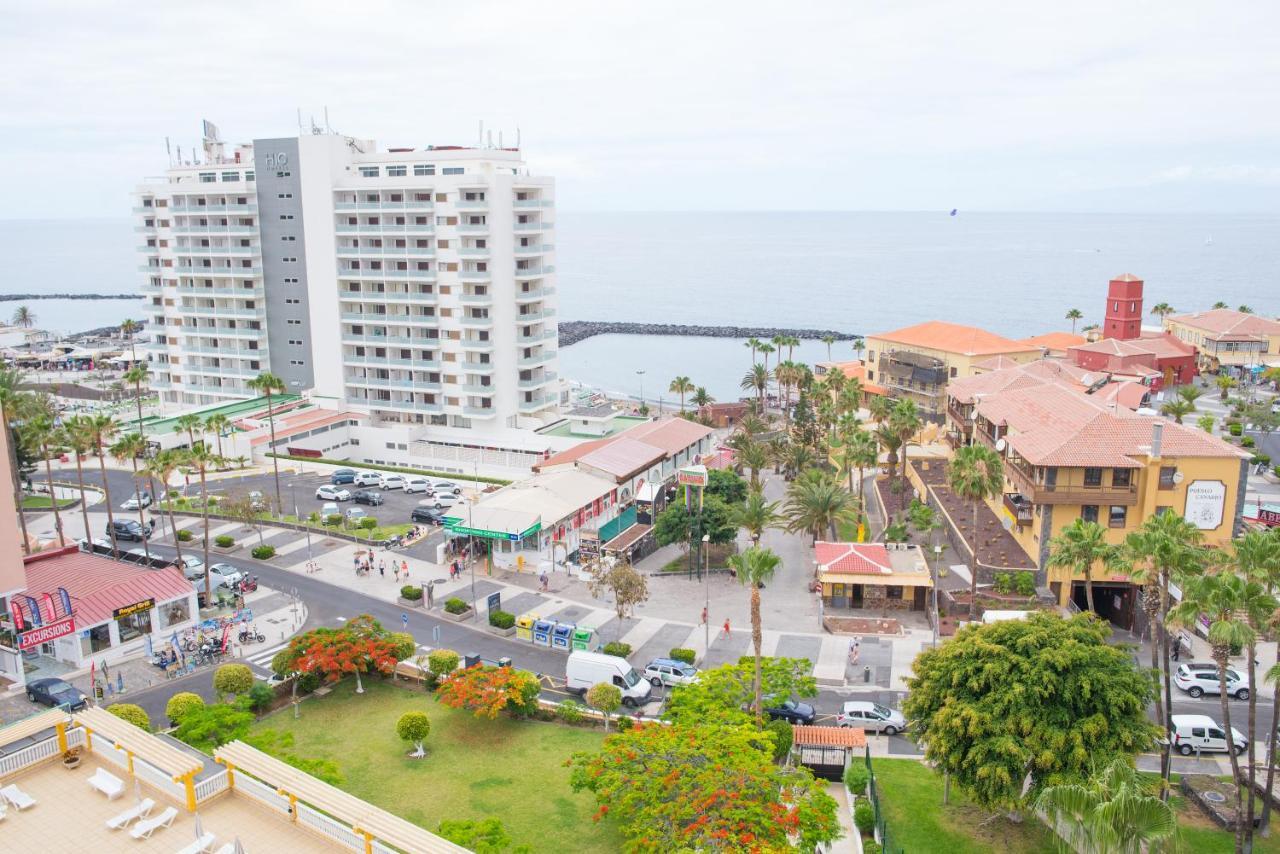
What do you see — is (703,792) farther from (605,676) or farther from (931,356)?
(931,356)

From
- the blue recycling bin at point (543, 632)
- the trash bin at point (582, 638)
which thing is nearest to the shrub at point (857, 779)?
the trash bin at point (582, 638)

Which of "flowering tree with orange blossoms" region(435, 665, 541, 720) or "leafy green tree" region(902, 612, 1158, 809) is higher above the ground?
"leafy green tree" region(902, 612, 1158, 809)

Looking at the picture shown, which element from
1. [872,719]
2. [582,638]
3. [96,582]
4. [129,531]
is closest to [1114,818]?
[872,719]

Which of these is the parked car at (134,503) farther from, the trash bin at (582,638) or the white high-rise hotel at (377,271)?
the trash bin at (582,638)

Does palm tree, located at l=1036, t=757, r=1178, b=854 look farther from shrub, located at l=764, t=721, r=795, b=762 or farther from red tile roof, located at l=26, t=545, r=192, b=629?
red tile roof, located at l=26, t=545, r=192, b=629

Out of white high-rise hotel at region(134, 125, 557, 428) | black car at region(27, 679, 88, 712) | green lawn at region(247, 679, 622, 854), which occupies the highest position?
white high-rise hotel at region(134, 125, 557, 428)

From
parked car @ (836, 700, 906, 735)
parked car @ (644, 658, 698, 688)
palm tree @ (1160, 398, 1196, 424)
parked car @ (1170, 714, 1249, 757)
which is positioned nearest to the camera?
parked car @ (1170, 714, 1249, 757)

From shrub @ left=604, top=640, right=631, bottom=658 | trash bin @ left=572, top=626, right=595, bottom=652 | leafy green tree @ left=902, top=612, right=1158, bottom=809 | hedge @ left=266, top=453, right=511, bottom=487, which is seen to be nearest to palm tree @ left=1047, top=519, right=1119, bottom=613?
leafy green tree @ left=902, top=612, right=1158, bottom=809
